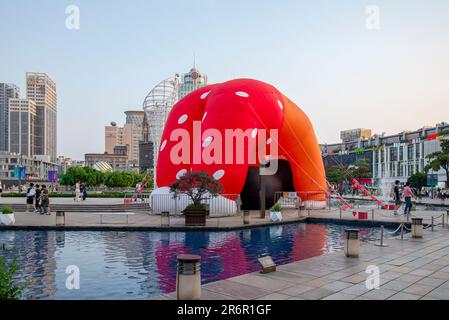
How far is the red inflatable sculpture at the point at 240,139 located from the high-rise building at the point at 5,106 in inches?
6858

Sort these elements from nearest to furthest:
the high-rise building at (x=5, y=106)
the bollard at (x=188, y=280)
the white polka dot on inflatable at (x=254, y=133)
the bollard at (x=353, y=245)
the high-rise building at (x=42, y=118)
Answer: the bollard at (x=188, y=280) → the bollard at (x=353, y=245) → the white polka dot on inflatable at (x=254, y=133) → the high-rise building at (x=5, y=106) → the high-rise building at (x=42, y=118)

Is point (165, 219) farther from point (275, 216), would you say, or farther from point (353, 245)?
point (353, 245)

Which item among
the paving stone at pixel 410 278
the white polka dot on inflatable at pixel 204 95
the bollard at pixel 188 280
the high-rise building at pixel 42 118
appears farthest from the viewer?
the high-rise building at pixel 42 118

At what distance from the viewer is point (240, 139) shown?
941 inches

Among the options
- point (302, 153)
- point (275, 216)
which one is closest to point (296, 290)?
point (275, 216)

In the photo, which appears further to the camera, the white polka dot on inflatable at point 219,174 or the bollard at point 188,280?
the white polka dot on inflatable at point 219,174

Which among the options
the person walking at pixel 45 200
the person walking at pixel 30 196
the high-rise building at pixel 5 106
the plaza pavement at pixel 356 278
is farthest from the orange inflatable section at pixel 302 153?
the high-rise building at pixel 5 106

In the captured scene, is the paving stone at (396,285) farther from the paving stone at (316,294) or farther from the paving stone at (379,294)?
the paving stone at (316,294)

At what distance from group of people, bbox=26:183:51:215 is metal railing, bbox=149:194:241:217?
6.54 metres

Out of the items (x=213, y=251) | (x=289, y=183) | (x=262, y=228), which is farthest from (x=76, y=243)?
(x=289, y=183)

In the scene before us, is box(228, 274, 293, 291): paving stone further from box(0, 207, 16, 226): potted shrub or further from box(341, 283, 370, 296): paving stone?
box(0, 207, 16, 226): potted shrub

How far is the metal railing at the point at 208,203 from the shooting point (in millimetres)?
22297

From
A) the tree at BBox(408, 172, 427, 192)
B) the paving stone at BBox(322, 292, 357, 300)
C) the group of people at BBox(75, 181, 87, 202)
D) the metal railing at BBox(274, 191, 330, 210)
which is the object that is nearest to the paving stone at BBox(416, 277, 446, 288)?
the paving stone at BBox(322, 292, 357, 300)

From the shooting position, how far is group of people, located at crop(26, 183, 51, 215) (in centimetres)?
2438
